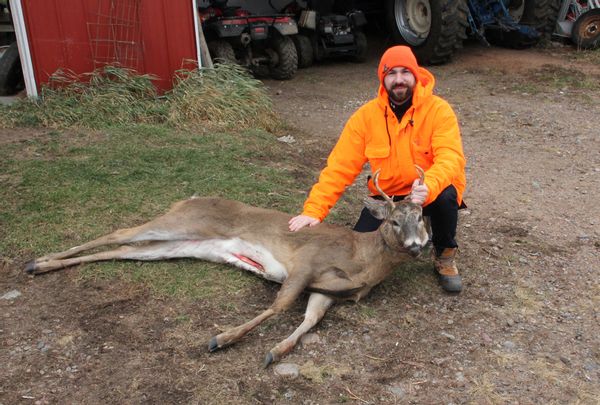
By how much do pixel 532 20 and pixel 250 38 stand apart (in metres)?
6.72

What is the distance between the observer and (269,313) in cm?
345

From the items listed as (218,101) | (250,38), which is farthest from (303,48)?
(218,101)

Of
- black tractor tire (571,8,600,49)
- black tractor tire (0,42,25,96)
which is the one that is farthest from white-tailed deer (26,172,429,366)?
black tractor tire (571,8,600,49)

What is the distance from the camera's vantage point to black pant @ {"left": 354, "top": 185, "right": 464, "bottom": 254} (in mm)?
3889

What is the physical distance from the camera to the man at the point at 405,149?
3871 mm

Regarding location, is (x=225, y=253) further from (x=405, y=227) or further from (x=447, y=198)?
(x=447, y=198)

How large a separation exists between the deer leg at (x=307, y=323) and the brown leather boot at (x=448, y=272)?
0.89 metres

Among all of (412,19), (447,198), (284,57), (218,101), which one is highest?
(412,19)

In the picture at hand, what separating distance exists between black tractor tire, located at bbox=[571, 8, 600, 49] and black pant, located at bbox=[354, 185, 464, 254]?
10428 mm

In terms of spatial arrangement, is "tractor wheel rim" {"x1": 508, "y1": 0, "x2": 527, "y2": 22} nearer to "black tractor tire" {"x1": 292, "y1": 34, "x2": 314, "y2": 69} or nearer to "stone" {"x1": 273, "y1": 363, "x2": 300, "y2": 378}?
"black tractor tire" {"x1": 292, "y1": 34, "x2": 314, "y2": 69}

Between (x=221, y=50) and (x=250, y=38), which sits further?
(x=250, y=38)

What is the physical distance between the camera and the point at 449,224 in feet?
13.1

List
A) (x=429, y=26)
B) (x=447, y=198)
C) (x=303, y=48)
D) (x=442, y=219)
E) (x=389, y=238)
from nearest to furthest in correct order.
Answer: (x=389, y=238) < (x=447, y=198) < (x=442, y=219) < (x=429, y=26) < (x=303, y=48)

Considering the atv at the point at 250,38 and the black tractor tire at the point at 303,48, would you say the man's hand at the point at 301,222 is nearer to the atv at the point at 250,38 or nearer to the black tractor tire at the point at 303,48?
the atv at the point at 250,38
